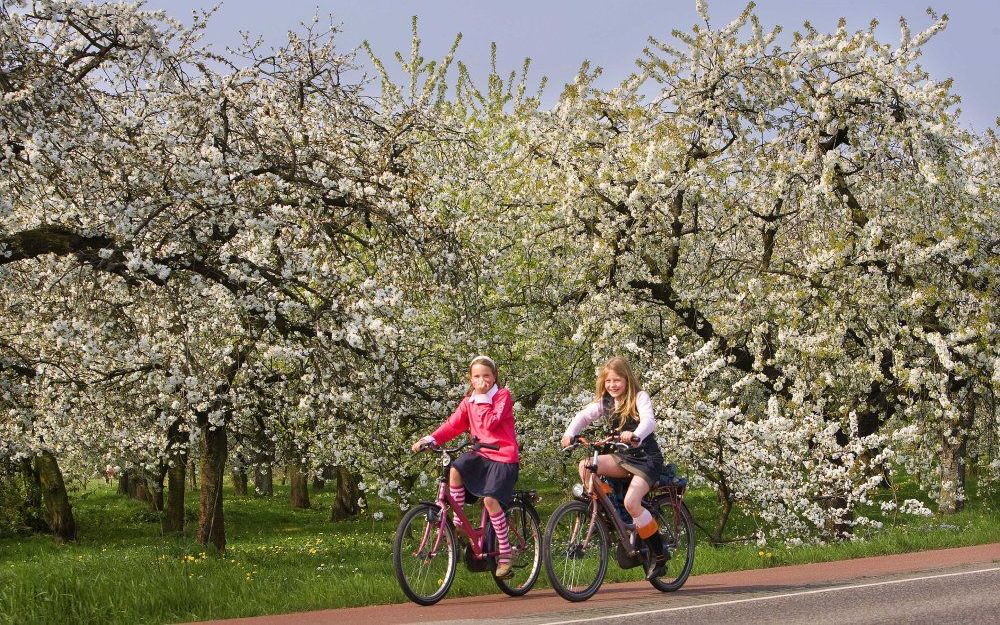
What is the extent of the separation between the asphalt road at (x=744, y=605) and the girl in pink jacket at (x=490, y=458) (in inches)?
26.5

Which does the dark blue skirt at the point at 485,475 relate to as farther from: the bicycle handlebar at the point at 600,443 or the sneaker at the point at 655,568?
the sneaker at the point at 655,568

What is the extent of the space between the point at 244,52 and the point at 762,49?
345 inches

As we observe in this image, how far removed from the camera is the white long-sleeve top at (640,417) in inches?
307

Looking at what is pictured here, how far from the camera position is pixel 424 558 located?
7.55 metres

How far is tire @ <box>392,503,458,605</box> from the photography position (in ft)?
24.2

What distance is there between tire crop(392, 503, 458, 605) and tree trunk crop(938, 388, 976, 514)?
9747 millimetres

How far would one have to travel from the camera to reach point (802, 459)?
45.0 ft

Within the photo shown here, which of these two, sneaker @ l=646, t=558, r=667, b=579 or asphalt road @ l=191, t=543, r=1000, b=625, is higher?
sneaker @ l=646, t=558, r=667, b=579

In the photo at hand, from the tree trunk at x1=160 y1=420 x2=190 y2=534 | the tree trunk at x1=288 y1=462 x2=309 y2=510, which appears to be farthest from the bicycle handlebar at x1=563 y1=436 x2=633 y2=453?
the tree trunk at x1=288 y1=462 x2=309 y2=510

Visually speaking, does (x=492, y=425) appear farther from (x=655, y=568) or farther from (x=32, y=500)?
(x=32, y=500)

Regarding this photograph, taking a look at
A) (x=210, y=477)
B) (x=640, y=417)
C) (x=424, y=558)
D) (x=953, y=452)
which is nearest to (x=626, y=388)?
(x=640, y=417)

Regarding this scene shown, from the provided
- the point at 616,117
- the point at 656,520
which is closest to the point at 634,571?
the point at 656,520

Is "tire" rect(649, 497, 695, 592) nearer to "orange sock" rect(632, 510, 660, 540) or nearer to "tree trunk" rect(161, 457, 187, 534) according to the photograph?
"orange sock" rect(632, 510, 660, 540)

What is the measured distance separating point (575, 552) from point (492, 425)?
1.22m
